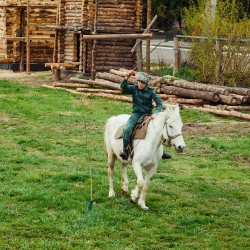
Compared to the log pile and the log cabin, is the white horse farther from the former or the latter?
the log cabin

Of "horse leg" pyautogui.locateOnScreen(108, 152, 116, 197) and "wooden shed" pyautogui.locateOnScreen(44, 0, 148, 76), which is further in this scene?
"wooden shed" pyautogui.locateOnScreen(44, 0, 148, 76)

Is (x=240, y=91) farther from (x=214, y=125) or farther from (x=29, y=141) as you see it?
(x=29, y=141)

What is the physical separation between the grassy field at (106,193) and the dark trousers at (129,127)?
2.40 ft

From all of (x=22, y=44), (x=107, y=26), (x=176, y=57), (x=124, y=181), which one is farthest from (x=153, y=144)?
(x=22, y=44)

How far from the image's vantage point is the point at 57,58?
37.0 m

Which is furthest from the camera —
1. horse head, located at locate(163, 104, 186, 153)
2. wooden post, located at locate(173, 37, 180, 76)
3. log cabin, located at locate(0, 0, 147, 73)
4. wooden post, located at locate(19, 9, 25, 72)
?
wooden post, located at locate(19, 9, 25, 72)

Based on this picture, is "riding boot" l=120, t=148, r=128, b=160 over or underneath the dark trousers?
underneath

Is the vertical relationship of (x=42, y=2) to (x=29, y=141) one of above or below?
above

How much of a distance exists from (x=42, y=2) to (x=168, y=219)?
96.6ft

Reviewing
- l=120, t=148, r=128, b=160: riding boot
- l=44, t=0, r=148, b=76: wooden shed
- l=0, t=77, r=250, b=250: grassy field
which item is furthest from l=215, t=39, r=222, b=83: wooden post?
l=120, t=148, r=128, b=160: riding boot

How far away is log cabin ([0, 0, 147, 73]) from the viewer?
3400 cm

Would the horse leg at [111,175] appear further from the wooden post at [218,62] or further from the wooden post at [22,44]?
the wooden post at [22,44]

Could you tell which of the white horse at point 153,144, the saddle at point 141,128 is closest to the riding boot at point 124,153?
the white horse at point 153,144

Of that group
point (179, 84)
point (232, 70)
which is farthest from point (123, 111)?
point (232, 70)
